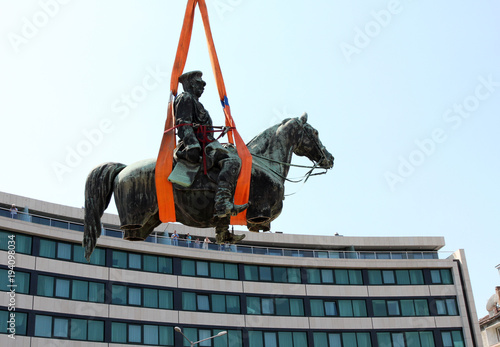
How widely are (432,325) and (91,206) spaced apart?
58955 millimetres

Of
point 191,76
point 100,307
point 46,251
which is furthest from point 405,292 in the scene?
point 191,76

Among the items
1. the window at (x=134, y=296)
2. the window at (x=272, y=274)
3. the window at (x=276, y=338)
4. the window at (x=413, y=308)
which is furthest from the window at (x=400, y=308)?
the window at (x=134, y=296)

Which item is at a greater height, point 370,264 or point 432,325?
point 370,264

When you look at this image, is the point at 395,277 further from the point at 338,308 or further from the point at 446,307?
the point at 338,308

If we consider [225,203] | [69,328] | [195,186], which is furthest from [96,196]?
[69,328]

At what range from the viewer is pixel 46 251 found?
5209 centimetres

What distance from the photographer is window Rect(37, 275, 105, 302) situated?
5108 cm

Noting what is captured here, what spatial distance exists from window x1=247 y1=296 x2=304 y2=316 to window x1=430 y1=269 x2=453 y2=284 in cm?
1374

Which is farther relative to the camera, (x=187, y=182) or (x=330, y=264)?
(x=330, y=264)

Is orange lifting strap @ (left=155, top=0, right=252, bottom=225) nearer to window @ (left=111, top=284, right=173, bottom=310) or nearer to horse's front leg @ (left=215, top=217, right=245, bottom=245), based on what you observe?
horse's front leg @ (left=215, top=217, right=245, bottom=245)

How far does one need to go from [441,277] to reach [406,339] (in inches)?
292

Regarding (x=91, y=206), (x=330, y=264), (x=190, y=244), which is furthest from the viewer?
(x=330, y=264)

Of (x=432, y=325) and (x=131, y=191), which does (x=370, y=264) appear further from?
(x=131, y=191)

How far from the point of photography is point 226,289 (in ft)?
198
